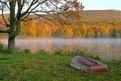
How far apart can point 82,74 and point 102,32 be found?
99.5 meters

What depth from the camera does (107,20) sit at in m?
133

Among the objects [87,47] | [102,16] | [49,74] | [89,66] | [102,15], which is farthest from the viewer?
[102,15]

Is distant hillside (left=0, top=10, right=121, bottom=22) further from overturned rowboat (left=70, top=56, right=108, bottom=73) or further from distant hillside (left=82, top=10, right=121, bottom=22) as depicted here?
overturned rowboat (left=70, top=56, right=108, bottom=73)

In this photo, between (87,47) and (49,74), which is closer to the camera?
(49,74)

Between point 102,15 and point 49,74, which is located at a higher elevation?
point 49,74

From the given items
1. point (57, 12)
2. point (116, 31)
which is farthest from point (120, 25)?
point (57, 12)

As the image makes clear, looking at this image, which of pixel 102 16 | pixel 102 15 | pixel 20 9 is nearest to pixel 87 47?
pixel 20 9

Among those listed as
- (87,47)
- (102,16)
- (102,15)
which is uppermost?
(87,47)

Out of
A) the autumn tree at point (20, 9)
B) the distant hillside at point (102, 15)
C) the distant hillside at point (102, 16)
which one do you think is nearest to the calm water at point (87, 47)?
the autumn tree at point (20, 9)

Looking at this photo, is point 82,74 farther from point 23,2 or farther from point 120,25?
point 120,25

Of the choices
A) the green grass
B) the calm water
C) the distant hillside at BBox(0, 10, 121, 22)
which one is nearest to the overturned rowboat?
the green grass

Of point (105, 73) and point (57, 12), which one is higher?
point (57, 12)

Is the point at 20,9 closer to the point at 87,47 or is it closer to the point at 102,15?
the point at 87,47

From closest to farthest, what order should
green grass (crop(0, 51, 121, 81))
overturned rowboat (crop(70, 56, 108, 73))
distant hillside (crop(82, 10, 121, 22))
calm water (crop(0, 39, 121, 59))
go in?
1. green grass (crop(0, 51, 121, 81))
2. overturned rowboat (crop(70, 56, 108, 73))
3. calm water (crop(0, 39, 121, 59))
4. distant hillside (crop(82, 10, 121, 22))
